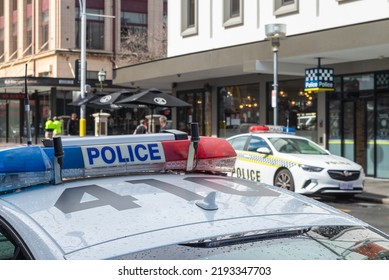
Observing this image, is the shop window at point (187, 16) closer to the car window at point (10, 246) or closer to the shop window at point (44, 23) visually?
the shop window at point (44, 23)

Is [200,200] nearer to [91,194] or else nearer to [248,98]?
[91,194]

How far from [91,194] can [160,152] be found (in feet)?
1.80

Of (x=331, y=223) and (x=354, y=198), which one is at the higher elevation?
(x=331, y=223)

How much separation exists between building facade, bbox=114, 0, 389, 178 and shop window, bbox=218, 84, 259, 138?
40 millimetres

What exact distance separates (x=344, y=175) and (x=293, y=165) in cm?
118

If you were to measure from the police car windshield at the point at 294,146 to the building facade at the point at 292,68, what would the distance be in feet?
10.1

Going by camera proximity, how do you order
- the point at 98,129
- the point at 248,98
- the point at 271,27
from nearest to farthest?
the point at 271,27 → the point at 248,98 → the point at 98,129

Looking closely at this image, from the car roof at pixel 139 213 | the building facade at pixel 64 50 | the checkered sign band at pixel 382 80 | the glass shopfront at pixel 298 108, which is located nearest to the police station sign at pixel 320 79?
the checkered sign band at pixel 382 80

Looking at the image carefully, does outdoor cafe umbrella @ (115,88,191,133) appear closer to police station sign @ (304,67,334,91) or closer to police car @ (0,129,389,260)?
police station sign @ (304,67,334,91)

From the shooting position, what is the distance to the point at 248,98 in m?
21.4

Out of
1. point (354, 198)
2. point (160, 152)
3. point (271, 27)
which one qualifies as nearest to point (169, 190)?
point (160, 152)

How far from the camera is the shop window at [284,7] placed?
59.9ft

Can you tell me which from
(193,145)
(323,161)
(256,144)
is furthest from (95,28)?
(193,145)

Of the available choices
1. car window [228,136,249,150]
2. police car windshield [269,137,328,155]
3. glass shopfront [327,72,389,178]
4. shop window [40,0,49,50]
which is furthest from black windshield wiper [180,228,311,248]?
shop window [40,0,49,50]
